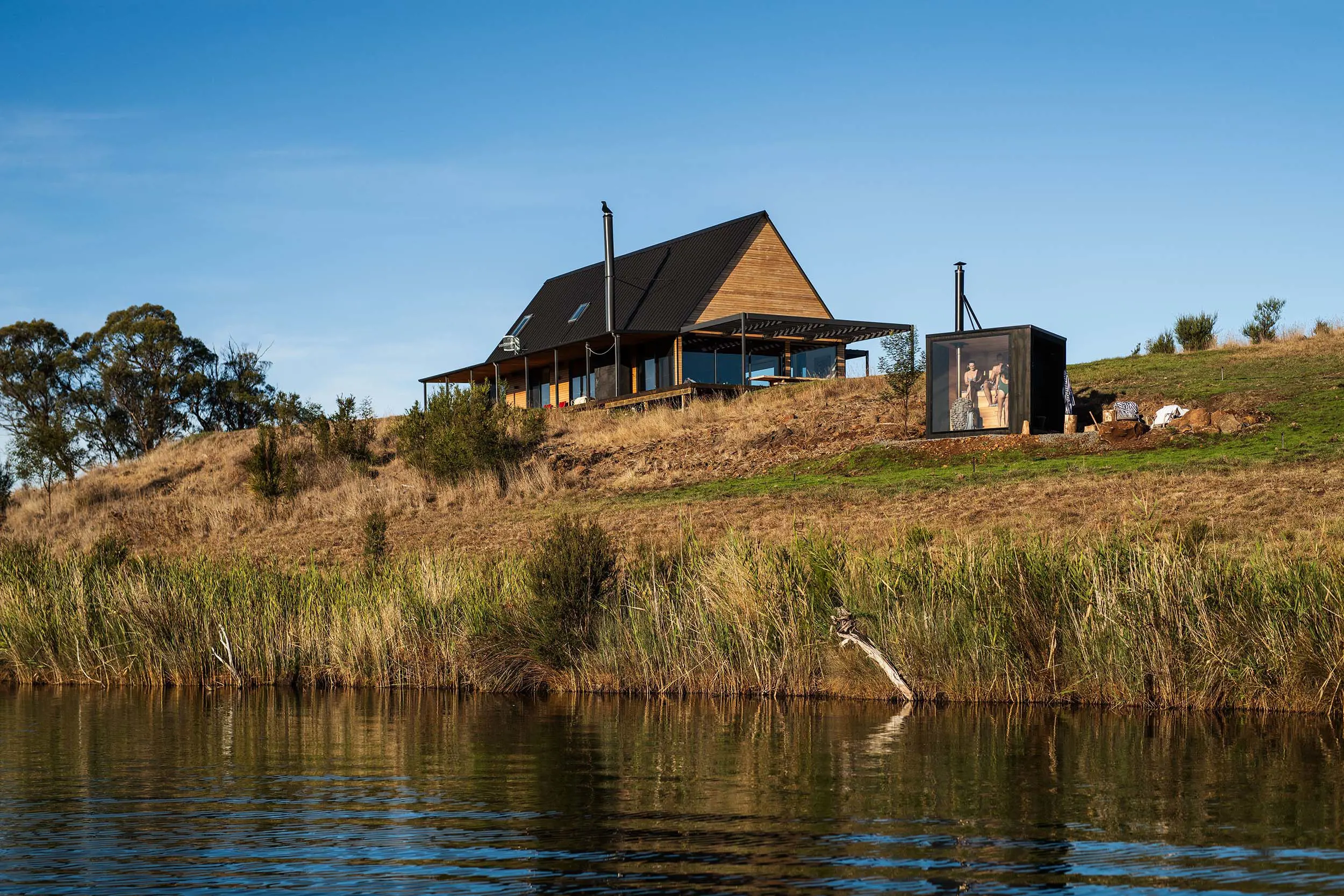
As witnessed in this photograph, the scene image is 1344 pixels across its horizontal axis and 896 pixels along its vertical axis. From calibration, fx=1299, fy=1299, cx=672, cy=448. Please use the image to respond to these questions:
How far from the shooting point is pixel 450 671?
15508 millimetres

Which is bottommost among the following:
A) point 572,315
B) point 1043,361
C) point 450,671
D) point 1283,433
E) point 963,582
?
point 450,671

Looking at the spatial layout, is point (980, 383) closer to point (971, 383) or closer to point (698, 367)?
point (971, 383)

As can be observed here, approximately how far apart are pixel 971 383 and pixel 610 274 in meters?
19.0

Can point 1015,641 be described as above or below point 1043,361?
below

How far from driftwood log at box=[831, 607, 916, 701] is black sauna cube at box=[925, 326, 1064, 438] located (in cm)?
1477

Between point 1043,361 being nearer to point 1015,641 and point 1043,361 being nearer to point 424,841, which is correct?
point 1015,641

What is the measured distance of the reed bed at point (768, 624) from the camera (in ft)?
Result: 38.6

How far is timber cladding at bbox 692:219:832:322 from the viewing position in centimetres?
4362

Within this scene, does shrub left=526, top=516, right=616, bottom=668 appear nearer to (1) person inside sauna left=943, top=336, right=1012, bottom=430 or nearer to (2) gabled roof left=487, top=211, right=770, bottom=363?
(1) person inside sauna left=943, top=336, right=1012, bottom=430

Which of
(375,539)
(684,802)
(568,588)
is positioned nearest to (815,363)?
(375,539)

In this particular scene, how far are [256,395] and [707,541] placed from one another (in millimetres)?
44575

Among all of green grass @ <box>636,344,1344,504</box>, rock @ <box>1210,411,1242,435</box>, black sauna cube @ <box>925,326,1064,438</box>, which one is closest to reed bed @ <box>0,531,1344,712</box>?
green grass @ <box>636,344,1344,504</box>

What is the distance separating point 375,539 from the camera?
23.5 m

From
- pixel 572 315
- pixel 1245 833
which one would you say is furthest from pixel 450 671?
pixel 572 315
